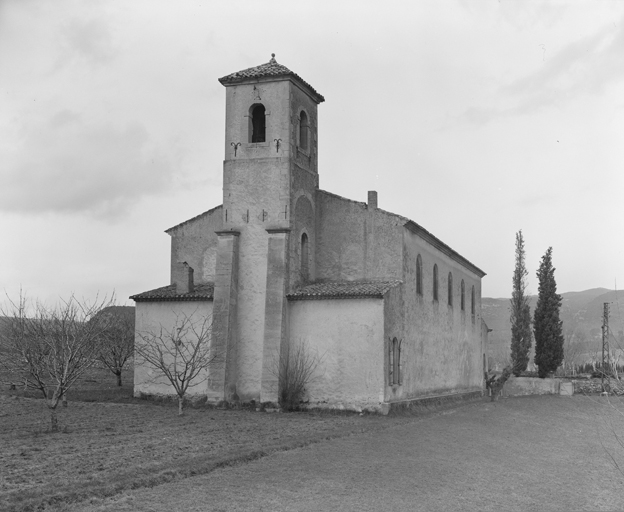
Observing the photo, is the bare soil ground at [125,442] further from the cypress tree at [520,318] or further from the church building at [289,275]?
the cypress tree at [520,318]

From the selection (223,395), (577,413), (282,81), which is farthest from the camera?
(577,413)

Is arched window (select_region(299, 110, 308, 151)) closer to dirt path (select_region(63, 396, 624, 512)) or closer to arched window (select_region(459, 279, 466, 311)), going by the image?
dirt path (select_region(63, 396, 624, 512))

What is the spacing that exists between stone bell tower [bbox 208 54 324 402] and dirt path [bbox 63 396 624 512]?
6.96m

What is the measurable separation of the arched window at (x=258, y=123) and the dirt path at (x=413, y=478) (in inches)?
532

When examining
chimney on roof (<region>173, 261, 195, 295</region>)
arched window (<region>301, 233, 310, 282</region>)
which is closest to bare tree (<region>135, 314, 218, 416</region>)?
chimney on roof (<region>173, 261, 195, 295</region>)

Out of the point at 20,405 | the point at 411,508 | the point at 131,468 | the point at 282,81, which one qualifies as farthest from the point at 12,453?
the point at 282,81

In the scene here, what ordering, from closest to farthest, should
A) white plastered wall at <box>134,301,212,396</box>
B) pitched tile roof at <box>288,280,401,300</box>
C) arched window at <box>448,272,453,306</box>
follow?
pitched tile roof at <box>288,280,401,300</box> < white plastered wall at <box>134,301,212,396</box> < arched window at <box>448,272,453,306</box>

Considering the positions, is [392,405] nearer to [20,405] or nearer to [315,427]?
[315,427]

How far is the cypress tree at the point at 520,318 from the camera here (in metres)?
62.7

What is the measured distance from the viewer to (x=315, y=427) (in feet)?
74.6

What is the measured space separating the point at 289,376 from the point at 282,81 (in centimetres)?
1170

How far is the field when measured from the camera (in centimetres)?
1248

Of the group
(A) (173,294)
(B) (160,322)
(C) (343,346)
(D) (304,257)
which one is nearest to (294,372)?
Answer: (C) (343,346)

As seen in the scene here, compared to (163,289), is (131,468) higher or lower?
lower
